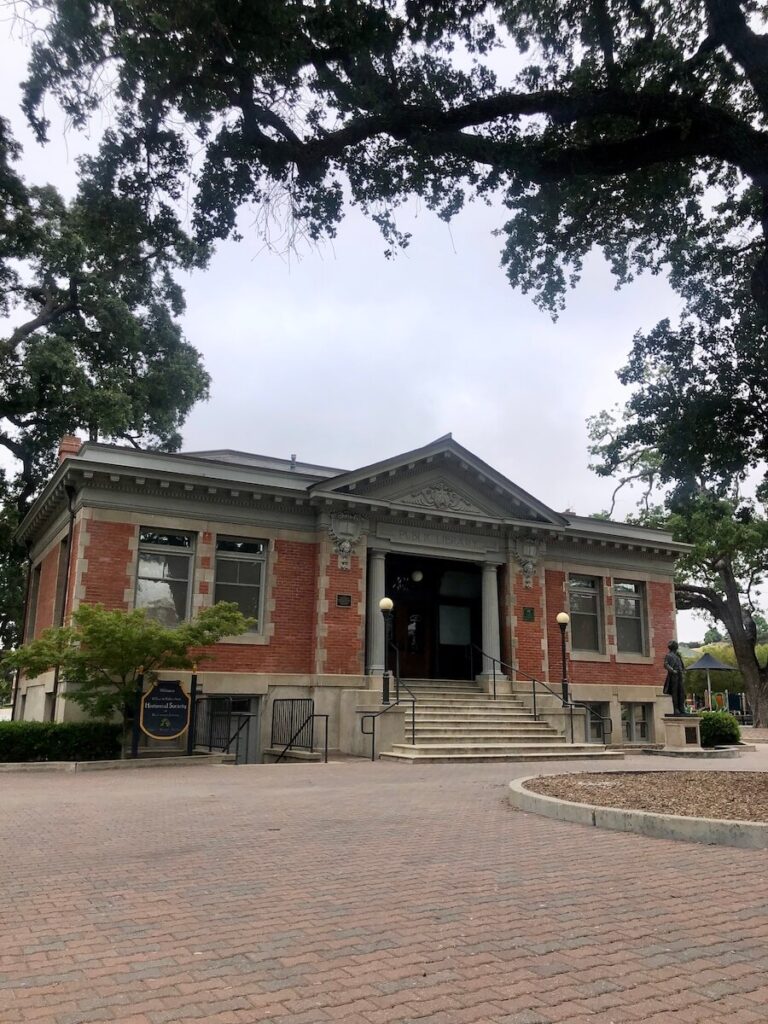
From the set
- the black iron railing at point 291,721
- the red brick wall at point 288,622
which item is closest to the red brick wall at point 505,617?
the red brick wall at point 288,622

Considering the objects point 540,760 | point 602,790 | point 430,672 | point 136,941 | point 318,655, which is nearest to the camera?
point 136,941

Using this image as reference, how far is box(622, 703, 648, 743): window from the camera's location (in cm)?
2375

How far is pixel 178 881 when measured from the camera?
5629 millimetres

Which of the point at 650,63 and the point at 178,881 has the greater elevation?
the point at 650,63

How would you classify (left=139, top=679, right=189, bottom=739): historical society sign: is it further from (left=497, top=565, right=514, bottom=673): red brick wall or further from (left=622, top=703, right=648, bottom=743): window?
(left=622, top=703, right=648, bottom=743): window

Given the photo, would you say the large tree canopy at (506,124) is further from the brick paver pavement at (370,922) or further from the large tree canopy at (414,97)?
the brick paver pavement at (370,922)

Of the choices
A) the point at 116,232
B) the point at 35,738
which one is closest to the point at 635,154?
the point at 116,232

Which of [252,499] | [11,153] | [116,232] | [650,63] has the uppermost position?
[11,153]

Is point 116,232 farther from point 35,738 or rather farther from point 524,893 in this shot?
point 524,893

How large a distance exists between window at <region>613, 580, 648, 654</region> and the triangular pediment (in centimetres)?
374

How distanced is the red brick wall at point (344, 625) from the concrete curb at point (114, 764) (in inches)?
166

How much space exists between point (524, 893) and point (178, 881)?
7.88ft

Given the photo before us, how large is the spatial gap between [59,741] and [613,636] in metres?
15.8

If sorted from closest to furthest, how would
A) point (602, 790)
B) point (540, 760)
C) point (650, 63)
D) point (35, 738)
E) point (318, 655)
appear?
point (602, 790) → point (650, 63) → point (35, 738) → point (540, 760) → point (318, 655)
